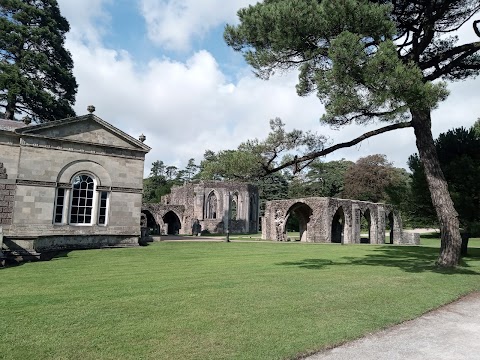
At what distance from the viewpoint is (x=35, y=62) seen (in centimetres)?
2480

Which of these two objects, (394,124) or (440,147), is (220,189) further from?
(394,124)

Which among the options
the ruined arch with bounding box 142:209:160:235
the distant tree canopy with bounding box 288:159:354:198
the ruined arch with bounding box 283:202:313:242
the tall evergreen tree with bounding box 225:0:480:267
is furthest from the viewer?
the distant tree canopy with bounding box 288:159:354:198

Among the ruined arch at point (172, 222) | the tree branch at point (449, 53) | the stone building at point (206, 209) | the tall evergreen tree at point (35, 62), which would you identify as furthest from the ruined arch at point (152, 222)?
the tree branch at point (449, 53)

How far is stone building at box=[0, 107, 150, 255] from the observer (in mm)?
13844

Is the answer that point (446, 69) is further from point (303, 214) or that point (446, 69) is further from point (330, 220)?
point (303, 214)

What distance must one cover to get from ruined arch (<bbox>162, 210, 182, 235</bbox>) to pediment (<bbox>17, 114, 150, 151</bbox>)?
22038 mm

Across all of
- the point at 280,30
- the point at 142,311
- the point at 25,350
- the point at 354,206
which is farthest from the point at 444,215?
the point at 354,206

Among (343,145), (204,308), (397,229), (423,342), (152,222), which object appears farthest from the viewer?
(152,222)

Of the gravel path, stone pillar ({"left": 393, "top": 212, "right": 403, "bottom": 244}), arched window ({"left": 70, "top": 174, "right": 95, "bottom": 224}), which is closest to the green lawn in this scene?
the gravel path

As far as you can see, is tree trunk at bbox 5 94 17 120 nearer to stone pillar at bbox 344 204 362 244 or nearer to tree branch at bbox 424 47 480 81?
stone pillar at bbox 344 204 362 244

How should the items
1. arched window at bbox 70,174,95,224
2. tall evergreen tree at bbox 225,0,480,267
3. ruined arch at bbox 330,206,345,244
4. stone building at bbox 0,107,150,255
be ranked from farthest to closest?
ruined arch at bbox 330,206,345,244 → arched window at bbox 70,174,95,224 → stone building at bbox 0,107,150,255 → tall evergreen tree at bbox 225,0,480,267

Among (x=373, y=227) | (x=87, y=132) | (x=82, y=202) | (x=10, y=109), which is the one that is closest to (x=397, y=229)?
(x=373, y=227)

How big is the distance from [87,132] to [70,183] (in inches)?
87.3

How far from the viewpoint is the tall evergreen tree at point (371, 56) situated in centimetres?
801
